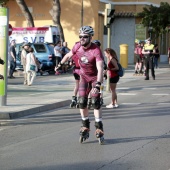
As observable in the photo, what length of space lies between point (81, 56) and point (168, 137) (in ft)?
7.32

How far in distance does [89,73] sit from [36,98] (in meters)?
6.94

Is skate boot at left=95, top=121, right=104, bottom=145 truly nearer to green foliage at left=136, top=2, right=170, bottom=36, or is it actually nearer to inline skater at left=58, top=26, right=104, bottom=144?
inline skater at left=58, top=26, right=104, bottom=144

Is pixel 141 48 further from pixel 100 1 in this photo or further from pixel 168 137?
pixel 168 137

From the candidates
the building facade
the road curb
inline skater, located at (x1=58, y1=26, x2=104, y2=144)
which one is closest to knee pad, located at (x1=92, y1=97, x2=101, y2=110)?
inline skater, located at (x1=58, y1=26, x2=104, y2=144)

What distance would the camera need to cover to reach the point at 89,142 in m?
9.23

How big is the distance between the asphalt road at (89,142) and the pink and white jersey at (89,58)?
1.20 metres

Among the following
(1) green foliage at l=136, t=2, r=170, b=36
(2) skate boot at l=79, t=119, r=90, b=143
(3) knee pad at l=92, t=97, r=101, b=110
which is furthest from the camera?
(1) green foliage at l=136, t=2, r=170, b=36

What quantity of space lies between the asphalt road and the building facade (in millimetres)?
24860

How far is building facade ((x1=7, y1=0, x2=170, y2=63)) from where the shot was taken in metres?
39.0

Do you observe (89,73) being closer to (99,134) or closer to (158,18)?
(99,134)

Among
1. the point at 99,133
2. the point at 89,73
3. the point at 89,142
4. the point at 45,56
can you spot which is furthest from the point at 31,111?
the point at 45,56

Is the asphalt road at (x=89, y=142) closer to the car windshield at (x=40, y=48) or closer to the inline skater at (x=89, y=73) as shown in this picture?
the inline skater at (x=89, y=73)

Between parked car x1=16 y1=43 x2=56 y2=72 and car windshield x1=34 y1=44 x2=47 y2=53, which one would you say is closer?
parked car x1=16 y1=43 x2=56 y2=72

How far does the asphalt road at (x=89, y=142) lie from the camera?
7.58 meters
